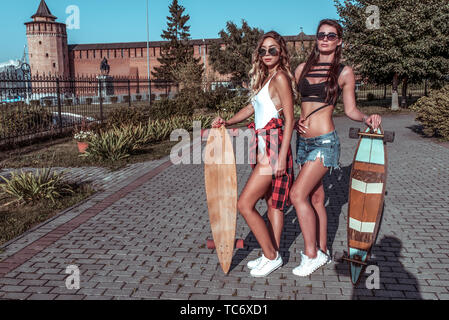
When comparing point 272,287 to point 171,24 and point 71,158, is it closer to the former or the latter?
point 71,158

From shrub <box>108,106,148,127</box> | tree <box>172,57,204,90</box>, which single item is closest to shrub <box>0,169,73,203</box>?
shrub <box>108,106,148,127</box>

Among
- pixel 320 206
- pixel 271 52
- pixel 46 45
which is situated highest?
pixel 46 45

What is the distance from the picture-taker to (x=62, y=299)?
11.4 feet

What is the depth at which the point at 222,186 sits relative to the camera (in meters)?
3.72

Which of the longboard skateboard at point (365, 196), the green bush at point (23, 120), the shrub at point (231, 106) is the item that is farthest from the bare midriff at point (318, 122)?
the shrub at point (231, 106)

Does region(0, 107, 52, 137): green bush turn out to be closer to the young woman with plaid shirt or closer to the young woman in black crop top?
the young woman with plaid shirt

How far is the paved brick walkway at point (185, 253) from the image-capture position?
3.58 metres

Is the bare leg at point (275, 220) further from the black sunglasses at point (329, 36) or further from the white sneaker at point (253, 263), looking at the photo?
the black sunglasses at point (329, 36)

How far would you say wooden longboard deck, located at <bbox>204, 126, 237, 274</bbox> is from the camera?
370 cm

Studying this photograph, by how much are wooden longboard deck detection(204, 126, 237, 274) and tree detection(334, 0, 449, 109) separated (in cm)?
1987

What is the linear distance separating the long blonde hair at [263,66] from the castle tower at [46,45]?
238 ft

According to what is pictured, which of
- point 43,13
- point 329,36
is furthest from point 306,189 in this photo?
point 43,13

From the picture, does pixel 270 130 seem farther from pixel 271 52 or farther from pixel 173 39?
pixel 173 39

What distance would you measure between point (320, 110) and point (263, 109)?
48cm
